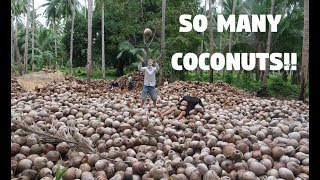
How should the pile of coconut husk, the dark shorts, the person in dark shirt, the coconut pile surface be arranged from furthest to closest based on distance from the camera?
the pile of coconut husk, the dark shorts, the person in dark shirt, the coconut pile surface

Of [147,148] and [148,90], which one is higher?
[148,90]

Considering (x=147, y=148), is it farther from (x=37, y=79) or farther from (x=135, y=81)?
(x=135, y=81)

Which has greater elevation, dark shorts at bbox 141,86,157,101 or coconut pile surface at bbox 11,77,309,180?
dark shorts at bbox 141,86,157,101

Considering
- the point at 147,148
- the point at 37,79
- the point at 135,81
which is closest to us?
the point at 147,148

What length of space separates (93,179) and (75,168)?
308 mm

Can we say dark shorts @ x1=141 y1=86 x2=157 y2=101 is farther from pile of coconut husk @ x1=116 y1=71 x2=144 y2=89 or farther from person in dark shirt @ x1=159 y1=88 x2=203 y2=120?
pile of coconut husk @ x1=116 y1=71 x2=144 y2=89

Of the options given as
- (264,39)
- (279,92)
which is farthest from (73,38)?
(279,92)

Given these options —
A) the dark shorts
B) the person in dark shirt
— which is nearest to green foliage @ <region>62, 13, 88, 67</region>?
the dark shorts

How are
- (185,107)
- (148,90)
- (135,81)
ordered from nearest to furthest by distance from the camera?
(185,107), (148,90), (135,81)

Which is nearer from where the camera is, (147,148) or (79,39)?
(147,148)

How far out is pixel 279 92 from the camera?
62.7 feet

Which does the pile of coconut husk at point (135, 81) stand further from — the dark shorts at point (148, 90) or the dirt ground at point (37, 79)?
the dark shorts at point (148, 90)

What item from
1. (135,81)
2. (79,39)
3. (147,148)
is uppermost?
(79,39)

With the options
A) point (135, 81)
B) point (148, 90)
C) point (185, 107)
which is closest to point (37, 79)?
point (135, 81)
